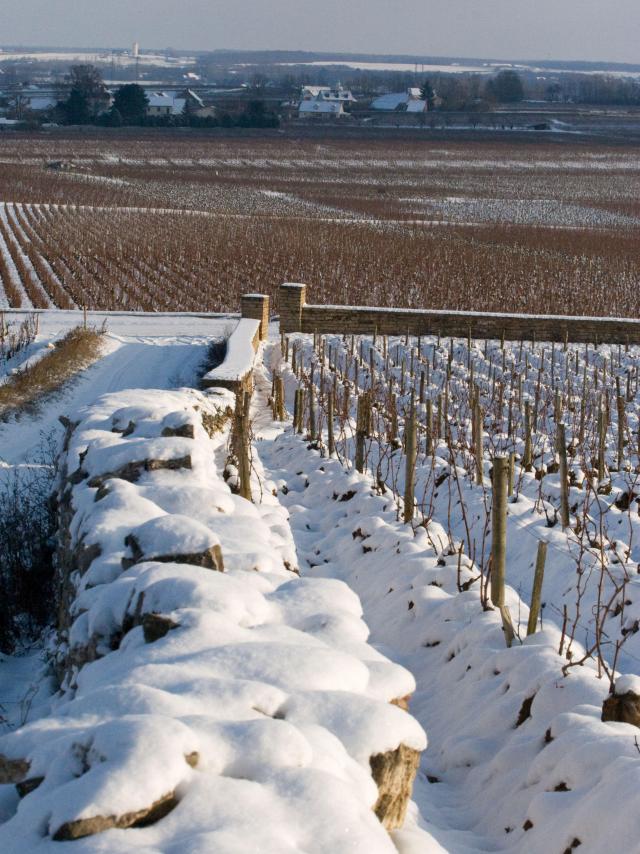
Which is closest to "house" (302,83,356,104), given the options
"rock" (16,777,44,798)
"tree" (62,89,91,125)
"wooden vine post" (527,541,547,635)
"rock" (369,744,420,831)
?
"tree" (62,89,91,125)

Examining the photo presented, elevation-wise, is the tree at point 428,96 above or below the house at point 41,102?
above

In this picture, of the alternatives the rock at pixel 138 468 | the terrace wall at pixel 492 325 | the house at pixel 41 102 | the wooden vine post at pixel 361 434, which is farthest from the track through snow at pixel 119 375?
the house at pixel 41 102

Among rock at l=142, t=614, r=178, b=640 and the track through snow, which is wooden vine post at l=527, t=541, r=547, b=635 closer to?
rock at l=142, t=614, r=178, b=640

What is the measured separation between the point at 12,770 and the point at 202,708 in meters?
0.70

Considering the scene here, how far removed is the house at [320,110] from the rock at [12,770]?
129 m

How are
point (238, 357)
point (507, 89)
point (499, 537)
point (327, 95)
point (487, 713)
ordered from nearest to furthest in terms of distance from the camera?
point (487, 713), point (499, 537), point (238, 357), point (327, 95), point (507, 89)

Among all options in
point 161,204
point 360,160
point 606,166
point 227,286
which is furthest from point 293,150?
point 227,286

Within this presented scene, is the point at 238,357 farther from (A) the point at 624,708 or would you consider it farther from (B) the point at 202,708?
(B) the point at 202,708

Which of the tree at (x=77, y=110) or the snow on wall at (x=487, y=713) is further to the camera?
the tree at (x=77, y=110)

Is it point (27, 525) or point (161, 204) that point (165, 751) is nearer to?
point (27, 525)

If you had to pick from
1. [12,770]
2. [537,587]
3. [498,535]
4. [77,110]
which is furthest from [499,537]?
[77,110]

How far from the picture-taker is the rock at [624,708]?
553 centimetres

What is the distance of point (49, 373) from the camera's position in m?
18.0

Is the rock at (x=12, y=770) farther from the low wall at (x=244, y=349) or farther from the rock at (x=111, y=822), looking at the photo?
the low wall at (x=244, y=349)
